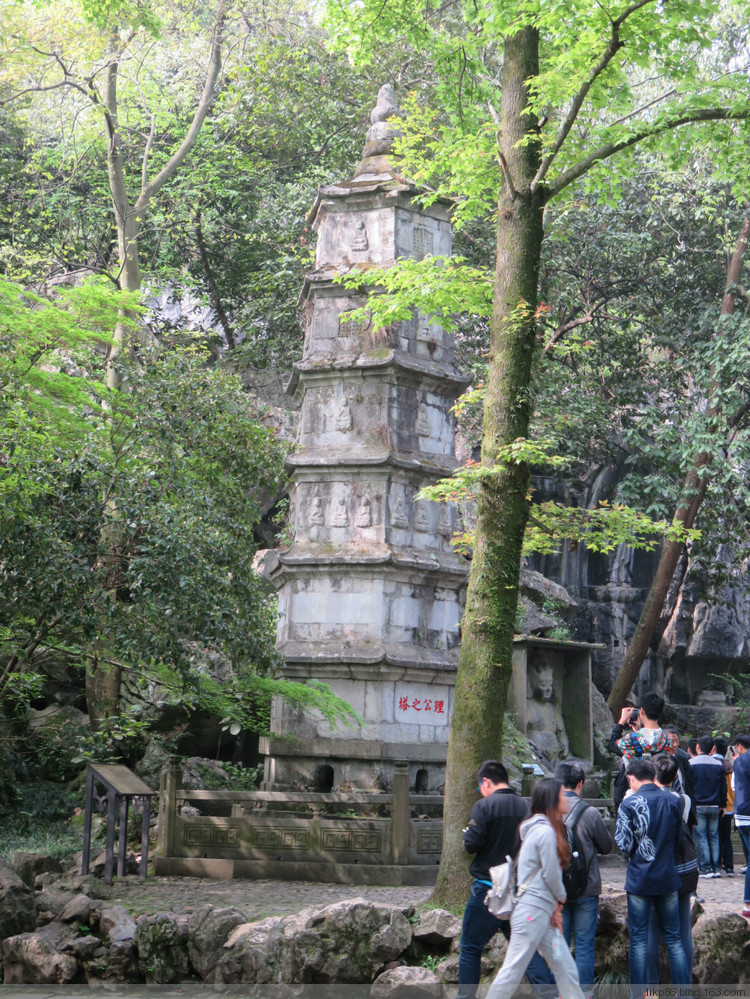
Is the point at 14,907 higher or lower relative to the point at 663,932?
lower

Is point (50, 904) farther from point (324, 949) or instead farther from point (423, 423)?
point (423, 423)

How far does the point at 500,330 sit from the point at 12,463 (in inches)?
199

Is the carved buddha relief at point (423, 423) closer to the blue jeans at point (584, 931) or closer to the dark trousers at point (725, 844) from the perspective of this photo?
the dark trousers at point (725, 844)

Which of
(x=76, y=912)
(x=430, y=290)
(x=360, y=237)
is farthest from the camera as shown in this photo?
(x=360, y=237)

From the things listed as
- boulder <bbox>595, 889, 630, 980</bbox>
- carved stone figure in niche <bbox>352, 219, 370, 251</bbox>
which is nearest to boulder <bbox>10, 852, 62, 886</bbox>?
boulder <bbox>595, 889, 630, 980</bbox>

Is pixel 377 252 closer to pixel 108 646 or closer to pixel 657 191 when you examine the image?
pixel 108 646

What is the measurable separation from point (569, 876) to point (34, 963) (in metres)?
4.30

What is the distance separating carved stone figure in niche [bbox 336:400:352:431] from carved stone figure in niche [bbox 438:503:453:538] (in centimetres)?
199

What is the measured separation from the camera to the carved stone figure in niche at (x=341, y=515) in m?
15.1

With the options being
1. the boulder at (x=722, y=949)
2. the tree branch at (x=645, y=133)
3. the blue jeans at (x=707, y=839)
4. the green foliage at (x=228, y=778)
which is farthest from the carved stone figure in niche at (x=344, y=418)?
the boulder at (x=722, y=949)

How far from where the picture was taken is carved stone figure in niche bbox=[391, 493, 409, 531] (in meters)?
15.1

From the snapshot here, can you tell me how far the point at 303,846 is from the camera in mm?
11109

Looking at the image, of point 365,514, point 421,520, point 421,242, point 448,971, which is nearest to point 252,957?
point 448,971

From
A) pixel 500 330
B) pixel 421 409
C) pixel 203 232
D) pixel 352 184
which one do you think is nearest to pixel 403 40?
pixel 203 232
